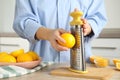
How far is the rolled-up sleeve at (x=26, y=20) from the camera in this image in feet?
2.72

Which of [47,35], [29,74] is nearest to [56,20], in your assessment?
[47,35]

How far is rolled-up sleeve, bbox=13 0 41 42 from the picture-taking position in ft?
2.72

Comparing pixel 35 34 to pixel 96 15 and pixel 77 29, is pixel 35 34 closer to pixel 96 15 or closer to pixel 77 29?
pixel 77 29

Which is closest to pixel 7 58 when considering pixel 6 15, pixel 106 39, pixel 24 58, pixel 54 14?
pixel 24 58

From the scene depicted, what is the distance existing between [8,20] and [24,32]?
1.68 metres

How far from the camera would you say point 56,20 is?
1005 mm

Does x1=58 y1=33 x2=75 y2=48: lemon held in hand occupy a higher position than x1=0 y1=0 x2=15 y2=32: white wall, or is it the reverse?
x1=0 y1=0 x2=15 y2=32: white wall

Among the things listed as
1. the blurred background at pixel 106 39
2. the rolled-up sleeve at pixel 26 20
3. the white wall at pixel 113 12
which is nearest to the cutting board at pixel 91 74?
the rolled-up sleeve at pixel 26 20

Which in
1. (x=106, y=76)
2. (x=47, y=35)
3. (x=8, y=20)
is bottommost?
(x=106, y=76)

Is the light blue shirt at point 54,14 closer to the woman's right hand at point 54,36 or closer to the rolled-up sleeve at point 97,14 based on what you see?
the rolled-up sleeve at point 97,14

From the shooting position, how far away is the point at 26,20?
0.88 metres

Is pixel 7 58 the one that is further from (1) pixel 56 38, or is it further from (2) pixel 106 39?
(2) pixel 106 39

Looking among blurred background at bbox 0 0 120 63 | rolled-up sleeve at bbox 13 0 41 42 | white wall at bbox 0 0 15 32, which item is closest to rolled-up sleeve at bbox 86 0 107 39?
rolled-up sleeve at bbox 13 0 41 42

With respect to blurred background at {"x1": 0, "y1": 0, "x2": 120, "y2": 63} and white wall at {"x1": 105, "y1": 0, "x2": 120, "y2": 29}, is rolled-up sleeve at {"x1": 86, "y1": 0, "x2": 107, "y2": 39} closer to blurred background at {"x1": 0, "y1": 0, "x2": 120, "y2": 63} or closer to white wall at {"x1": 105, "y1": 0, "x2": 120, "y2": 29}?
blurred background at {"x1": 0, "y1": 0, "x2": 120, "y2": 63}
